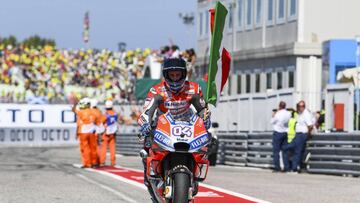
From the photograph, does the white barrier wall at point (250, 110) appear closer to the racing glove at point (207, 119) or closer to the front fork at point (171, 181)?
the racing glove at point (207, 119)

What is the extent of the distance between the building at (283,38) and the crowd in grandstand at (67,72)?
869 cm

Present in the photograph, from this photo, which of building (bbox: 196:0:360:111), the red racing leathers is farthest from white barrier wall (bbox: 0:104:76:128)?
the red racing leathers

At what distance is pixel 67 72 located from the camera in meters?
65.7

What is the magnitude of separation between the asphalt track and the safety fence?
0.41 metres

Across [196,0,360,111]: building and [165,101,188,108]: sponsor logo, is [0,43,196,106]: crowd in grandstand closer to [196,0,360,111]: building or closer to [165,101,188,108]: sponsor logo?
[196,0,360,111]: building

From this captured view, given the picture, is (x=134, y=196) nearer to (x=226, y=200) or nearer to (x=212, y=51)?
(x=226, y=200)

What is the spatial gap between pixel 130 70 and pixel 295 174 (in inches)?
1656

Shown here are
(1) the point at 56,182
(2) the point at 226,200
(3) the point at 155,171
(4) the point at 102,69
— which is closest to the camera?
(3) the point at 155,171

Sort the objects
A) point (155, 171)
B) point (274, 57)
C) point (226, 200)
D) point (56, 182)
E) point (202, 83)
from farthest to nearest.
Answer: point (274, 57), point (202, 83), point (56, 182), point (226, 200), point (155, 171)

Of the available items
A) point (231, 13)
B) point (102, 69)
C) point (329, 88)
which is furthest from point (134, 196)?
point (102, 69)

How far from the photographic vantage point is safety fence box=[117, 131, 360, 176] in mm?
20828

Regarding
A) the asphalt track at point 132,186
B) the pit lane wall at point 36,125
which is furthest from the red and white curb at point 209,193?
the pit lane wall at point 36,125

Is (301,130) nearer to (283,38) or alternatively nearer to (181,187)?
(181,187)

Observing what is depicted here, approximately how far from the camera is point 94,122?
23.3 m
